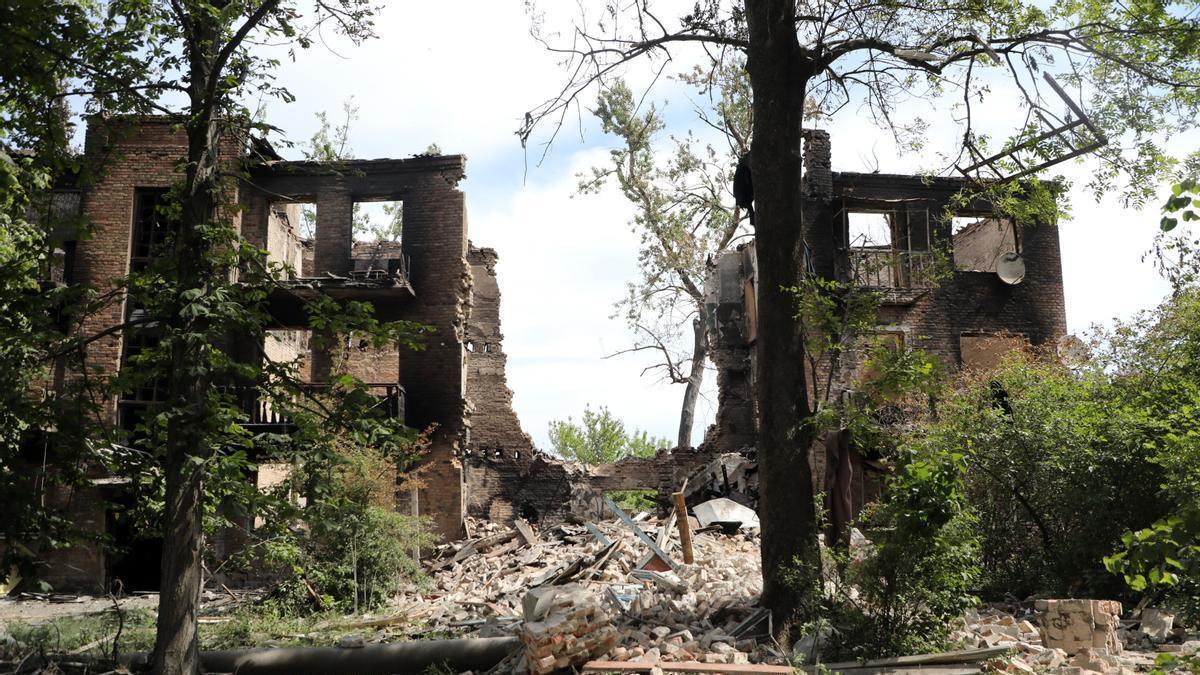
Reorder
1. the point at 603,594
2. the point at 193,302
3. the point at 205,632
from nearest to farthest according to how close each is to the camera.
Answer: the point at 193,302 < the point at 603,594 < the point at 205,632

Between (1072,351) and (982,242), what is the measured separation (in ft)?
21.4

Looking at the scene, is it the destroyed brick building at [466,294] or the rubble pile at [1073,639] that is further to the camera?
the destroyed brick building at [466,294]

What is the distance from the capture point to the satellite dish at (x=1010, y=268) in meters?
23.4

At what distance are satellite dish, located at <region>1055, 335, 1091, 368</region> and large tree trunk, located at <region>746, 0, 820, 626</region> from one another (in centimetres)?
675

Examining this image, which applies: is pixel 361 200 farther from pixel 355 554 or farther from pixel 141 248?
pixel 355 554

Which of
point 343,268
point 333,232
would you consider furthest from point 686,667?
point 333,232

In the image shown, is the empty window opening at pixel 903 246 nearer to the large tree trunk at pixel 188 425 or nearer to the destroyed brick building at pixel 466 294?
the destroyed brick building at pixel 466 294

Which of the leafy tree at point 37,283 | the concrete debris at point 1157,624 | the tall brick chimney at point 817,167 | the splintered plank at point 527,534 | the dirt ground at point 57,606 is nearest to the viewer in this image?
the leafy tree at point 37,283

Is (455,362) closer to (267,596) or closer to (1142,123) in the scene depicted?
(267,596)

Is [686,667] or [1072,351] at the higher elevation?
[1072,351]

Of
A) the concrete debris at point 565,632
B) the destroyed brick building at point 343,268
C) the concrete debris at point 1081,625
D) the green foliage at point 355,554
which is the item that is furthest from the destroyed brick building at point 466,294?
the concrete debris at point 1081,625

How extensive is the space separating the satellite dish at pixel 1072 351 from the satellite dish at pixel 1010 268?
181cm

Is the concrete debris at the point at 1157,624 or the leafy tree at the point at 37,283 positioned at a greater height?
the leafy tree at the point at 37,283

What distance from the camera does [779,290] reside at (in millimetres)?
10445
